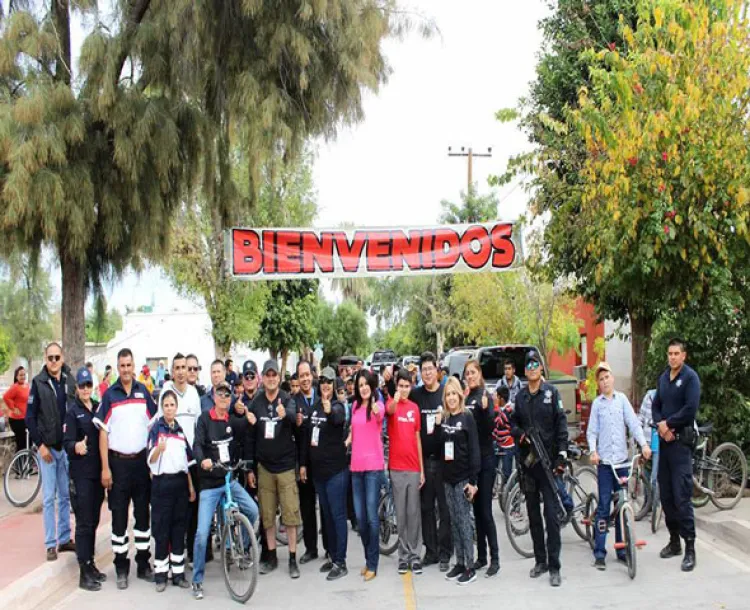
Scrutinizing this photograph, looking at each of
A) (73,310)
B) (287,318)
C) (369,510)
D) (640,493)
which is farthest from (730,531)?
(287,318)

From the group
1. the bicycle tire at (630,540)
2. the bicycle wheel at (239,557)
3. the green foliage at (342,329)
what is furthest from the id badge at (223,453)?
the green foliage at (342,329)

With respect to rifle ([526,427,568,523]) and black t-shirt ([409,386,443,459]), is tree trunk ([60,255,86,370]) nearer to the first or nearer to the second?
black t-shirt ([409,386,443,459])

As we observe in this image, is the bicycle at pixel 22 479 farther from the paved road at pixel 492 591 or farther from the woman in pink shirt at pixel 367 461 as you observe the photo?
the woman in pink shirt at pixel 367 461

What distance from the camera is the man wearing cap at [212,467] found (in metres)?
7.99

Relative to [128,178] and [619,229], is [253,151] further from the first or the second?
[619,229]

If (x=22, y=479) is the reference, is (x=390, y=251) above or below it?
above

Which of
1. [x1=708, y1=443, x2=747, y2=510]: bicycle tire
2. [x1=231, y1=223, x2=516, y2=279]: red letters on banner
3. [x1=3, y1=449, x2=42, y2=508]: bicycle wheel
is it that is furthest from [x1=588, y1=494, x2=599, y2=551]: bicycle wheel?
[x1=3, y1=449, x2=42, y2=508]: bicycle wheel

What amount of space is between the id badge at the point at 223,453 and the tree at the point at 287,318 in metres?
25.5

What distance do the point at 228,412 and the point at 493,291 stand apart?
23150mm

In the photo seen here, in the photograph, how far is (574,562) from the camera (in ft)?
28.7

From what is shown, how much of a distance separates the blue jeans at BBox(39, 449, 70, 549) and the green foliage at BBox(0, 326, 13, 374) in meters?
49.9

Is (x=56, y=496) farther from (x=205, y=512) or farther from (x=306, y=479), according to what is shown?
(x=306, y=479)

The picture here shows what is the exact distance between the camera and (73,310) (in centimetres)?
1297

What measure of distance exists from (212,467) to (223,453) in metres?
0.22
